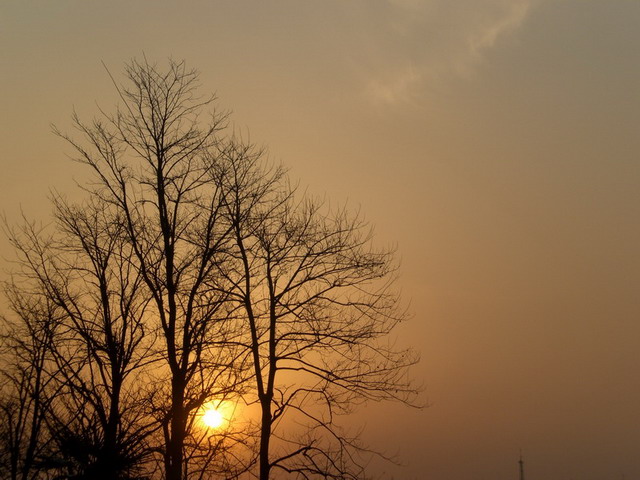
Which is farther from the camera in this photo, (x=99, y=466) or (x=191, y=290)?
(x=191, y=290)

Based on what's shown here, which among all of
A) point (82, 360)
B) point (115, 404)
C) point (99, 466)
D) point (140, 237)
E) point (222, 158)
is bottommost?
point (99, 466)

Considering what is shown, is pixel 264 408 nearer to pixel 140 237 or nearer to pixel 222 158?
pixel 140 237

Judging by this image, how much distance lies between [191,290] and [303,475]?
4958mm

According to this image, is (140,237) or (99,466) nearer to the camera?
(99,466)

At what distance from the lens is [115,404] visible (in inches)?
658

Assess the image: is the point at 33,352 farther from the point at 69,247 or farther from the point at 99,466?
the point at 99,466

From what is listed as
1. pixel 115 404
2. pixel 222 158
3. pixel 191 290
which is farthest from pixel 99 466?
pixel 222 158

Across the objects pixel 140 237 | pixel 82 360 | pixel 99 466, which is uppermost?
pixel 140 237

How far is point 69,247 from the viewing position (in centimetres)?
1756

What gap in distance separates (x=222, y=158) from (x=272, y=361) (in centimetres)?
503

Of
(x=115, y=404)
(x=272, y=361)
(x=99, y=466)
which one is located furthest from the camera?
(x=272, y=361)

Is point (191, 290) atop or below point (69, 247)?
below

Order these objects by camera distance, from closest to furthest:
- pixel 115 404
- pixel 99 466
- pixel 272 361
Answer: pixel 99 466 → pixel 115 404 → pixel 272 361

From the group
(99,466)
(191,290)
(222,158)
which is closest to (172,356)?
(191,290)
